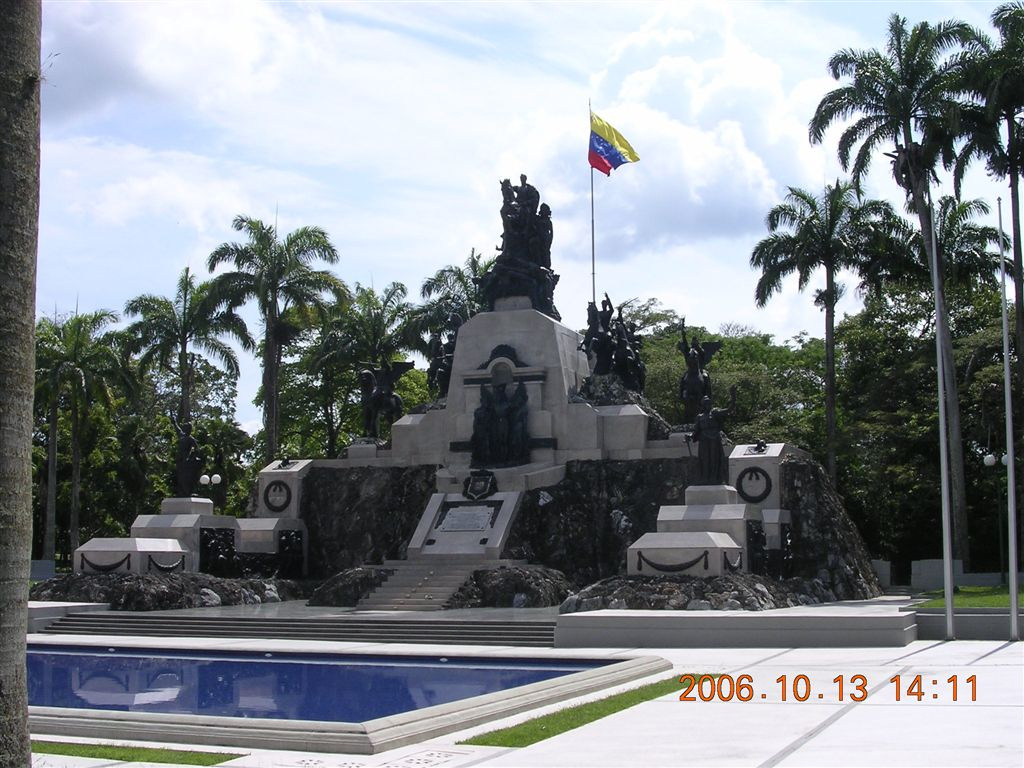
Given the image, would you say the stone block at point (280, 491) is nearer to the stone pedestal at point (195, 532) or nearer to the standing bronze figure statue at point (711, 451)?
the stone pedestal at point (195, 532)

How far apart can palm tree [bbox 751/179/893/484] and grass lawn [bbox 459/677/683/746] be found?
31077 millimetres

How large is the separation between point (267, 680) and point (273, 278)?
107ft

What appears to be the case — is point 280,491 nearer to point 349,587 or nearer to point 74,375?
point 349,587

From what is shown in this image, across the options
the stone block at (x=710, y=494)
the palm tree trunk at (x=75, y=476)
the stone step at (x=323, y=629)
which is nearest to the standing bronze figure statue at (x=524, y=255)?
the stone block at (x=710, y=494)

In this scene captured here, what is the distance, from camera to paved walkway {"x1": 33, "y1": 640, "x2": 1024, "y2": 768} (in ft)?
33.2

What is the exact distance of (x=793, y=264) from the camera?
4553 cm

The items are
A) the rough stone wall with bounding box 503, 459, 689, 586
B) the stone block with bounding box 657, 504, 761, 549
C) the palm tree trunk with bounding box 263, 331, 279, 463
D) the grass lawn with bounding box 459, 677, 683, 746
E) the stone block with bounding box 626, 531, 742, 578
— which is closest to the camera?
the grass lawn with bounding box 459, 677, 683, 746

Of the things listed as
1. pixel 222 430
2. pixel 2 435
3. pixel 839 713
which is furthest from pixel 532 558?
pixel 222 430

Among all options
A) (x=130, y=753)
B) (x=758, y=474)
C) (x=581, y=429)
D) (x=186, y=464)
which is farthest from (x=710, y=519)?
(x=130, y=753)

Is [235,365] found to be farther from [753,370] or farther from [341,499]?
[753,370]

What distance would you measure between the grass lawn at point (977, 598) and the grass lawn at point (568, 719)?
409 inches

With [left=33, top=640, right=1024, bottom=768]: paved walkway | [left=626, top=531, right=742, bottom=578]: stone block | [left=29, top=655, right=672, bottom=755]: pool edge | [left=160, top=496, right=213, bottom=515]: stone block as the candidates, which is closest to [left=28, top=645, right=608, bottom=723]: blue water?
[left=29, top=655, right=672, bottom=755]: pool edge

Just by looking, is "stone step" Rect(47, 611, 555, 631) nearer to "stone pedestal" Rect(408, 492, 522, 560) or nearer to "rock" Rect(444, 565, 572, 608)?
"rock" Rect(444, 565, 572, 608)

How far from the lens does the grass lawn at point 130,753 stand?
34.2 ft
